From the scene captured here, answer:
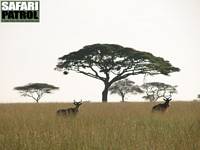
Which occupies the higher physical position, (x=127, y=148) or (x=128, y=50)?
(x=128, y=50)

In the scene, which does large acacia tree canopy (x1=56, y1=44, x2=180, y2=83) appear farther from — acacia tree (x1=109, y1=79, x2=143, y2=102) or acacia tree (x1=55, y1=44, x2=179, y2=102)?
acacia tree (x1=109, y1=79, x2=143, y2=102)

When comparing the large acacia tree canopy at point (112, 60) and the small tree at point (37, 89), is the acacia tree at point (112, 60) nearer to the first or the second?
the large acacia tree canopy at point (112, 60)

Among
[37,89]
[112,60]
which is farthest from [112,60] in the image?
[37,89]

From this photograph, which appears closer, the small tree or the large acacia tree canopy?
the large acacia tree canopy

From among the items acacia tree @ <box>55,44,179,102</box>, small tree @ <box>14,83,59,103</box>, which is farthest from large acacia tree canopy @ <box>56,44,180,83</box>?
small tree @ <box>14,83,59,103</box>

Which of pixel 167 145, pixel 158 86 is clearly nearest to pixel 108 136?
pixel 167 145

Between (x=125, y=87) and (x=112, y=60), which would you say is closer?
(x=112, y=60)

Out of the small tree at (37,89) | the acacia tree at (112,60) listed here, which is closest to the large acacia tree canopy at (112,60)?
the acacia tree at (112,60)

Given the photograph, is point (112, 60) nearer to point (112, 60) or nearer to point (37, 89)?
point (112, 60)

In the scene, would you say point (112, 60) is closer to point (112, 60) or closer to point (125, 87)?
point (112, 60)

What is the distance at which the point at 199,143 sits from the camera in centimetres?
695

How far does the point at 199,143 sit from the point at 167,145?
47cm

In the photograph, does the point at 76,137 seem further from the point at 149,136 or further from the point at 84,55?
the point at 84,55

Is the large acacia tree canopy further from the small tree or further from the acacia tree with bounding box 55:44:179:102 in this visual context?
the small tree
